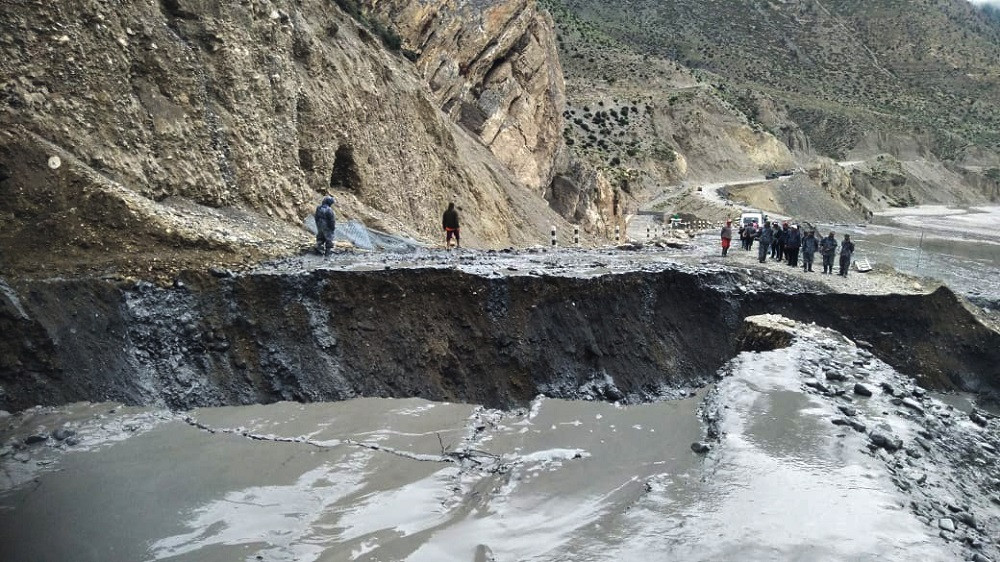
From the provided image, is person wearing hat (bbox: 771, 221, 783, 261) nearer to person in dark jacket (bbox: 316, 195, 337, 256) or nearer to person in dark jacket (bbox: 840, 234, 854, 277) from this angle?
person in dark jacket (bbox: 840, 234, 854, 277)

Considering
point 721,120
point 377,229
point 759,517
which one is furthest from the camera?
point 721,120

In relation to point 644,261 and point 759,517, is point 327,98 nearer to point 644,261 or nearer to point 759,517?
point 644,261

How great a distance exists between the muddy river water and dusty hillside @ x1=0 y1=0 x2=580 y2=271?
10.1 ft

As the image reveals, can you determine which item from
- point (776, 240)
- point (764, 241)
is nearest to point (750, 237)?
point (776, 240)

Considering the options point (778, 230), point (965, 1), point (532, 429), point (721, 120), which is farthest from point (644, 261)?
point (965, 1)

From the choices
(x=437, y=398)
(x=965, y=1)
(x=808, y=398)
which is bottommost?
(x=437, y=398)

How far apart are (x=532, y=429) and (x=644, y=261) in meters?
7.43

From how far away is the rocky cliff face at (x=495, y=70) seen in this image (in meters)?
27.5

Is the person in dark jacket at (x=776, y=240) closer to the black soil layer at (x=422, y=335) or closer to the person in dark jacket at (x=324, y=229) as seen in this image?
the black soil layer at (x=422, y=335)

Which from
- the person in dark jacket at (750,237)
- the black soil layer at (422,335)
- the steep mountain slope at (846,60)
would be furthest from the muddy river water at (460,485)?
the steep mountain slope at (846,60)

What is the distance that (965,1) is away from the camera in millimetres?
145625

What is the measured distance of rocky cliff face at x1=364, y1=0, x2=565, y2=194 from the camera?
90.2ft

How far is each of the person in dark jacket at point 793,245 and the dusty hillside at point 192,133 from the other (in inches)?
344

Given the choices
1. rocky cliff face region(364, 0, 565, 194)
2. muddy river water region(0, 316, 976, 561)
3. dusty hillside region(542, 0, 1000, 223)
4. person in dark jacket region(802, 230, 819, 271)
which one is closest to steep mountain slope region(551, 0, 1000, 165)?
dusty hillside region(542, 0, 1000, 223)
